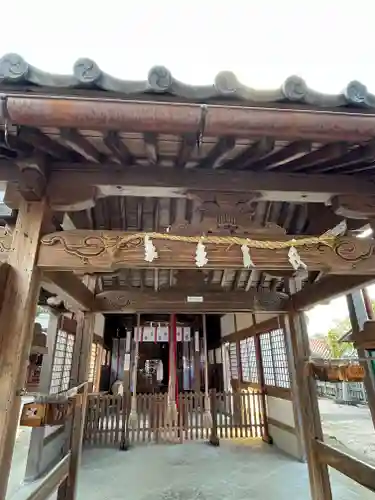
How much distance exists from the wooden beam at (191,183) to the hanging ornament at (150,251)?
0.44 metres

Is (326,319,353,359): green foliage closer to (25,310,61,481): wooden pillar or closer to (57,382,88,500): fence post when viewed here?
(25,310,61,481): wooden pillar

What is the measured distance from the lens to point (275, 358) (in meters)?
7.76

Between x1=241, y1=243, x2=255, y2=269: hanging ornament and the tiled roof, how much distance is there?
36.2 inches

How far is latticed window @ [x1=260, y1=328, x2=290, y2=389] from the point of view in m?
7.30

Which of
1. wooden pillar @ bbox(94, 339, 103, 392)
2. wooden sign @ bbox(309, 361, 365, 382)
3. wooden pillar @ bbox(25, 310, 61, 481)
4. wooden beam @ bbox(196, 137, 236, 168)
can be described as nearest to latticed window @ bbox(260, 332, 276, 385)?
wooden sign @ bbox(309, 361, 365, 382)

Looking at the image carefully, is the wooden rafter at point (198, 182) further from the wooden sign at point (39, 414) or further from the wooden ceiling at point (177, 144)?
the wooden sign at point (39, 414)

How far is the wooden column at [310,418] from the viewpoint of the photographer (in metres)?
3.36

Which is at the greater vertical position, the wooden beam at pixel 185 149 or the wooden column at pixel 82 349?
the wooden beam at pixel 185 149

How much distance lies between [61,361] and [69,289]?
14.4 feet

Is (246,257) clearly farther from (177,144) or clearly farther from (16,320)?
(16,320)

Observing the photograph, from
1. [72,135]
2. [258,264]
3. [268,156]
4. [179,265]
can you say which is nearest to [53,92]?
[72,135]

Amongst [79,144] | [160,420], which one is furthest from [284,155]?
[160,420]

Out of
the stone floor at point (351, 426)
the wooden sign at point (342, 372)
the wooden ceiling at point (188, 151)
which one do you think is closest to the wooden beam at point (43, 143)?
the wooden ceiling at point (188, 151)

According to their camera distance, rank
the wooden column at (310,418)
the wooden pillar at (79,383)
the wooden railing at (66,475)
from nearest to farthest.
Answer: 1. the wooden railing at (66,475)
2. the wooden column at (310,418)
3. the wooden pillar at (79,383)
